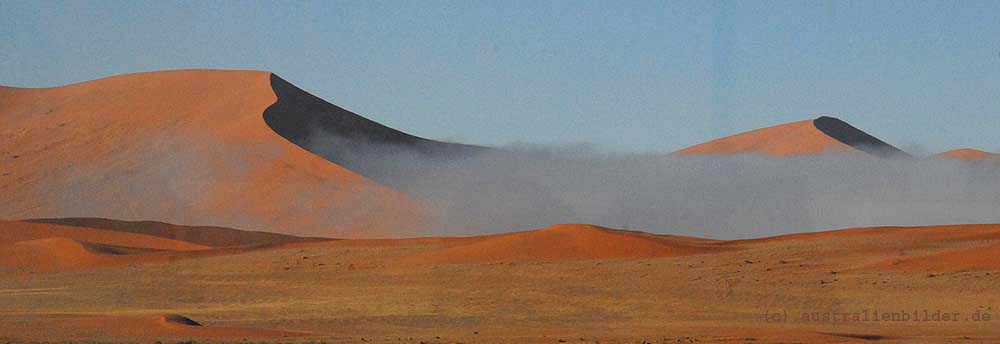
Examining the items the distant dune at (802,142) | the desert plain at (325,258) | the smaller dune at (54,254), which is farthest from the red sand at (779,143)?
the smaller dune at (54,254)

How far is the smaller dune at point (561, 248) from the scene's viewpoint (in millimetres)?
44062

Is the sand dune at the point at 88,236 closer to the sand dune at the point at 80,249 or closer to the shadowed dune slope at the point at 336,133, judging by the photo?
the sand dune at the point at 80,249

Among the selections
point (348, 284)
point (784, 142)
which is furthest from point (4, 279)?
point (784, 142)

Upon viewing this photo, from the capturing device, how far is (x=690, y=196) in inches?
2778

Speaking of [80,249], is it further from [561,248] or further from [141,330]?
[141,330]

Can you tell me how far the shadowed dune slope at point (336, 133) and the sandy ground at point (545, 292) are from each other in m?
20.0

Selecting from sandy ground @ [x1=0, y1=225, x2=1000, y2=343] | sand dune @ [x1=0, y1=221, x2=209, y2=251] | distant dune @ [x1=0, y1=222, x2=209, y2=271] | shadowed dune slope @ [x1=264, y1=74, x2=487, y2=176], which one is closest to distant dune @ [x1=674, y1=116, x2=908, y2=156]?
shadowed dune slope @ [x1=264, y1=74, x2=487, y2=176]

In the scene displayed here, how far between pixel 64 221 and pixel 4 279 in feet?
50.4

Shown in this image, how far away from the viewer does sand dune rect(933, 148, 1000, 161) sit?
91.7 metres

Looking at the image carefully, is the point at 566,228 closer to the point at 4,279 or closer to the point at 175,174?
the point at 4,279

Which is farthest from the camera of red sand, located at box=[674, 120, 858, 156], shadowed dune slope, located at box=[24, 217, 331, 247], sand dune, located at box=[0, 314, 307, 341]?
red sand, located at box=[674, 120, 858, 156]

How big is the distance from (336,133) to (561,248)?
105 ft

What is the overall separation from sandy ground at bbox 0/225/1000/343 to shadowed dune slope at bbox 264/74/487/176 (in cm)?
1998

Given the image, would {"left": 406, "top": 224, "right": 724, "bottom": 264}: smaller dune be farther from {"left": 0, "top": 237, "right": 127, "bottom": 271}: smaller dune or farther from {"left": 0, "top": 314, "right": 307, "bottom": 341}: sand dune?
{"left": 0, "top": 314, "right": 307, "bottom": 341}: sand dune
